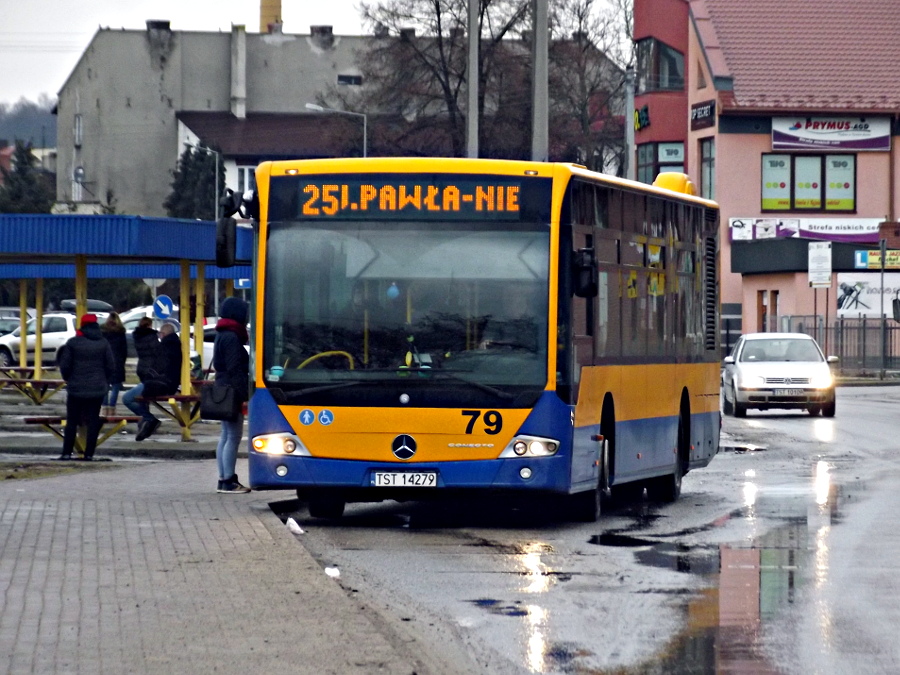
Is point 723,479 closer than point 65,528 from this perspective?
No

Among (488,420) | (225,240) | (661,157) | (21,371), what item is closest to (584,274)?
(488,420)

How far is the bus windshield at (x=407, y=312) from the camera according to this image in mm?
13453

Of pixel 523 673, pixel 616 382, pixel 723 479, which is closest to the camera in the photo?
pixel 523 673

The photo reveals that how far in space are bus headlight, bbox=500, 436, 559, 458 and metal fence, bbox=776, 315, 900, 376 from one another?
42078 mm

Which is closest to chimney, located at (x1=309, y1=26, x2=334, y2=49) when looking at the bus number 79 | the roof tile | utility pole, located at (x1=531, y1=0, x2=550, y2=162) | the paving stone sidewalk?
the roof tile

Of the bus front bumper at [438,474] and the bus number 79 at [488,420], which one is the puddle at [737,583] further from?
the bus number 79 at [488,420]

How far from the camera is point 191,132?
343 feet

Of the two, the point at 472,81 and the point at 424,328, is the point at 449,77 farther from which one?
the point at 424,328

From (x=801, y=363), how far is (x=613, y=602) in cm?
2474

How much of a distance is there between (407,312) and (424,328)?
0.17m

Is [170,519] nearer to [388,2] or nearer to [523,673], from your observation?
[523,673]

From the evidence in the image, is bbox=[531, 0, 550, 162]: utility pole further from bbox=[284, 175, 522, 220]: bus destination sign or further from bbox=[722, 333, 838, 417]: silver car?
bbox=[722, 333, 838, 417]: silver car

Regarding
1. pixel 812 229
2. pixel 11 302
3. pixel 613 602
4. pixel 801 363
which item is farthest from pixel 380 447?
pixel 11 302

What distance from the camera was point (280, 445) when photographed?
541 inches
